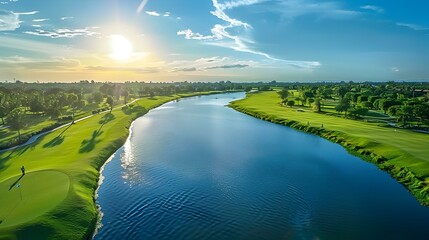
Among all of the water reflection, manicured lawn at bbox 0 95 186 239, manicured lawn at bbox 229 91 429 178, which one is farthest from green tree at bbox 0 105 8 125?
manicured lawn at bbox 229 91 429 178

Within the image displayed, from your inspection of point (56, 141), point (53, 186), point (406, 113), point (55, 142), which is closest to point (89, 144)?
point (55, 142)

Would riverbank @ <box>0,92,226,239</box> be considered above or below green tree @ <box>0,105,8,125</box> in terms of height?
below

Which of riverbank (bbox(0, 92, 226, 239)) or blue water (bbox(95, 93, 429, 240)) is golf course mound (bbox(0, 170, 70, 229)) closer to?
riverbank (bbox(0, 92, 226, 239))

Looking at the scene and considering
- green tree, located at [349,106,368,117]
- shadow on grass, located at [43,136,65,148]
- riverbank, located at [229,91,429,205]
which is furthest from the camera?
green tree, located at [349,106,368,117]

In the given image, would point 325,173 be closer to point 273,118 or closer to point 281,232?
point 281,232

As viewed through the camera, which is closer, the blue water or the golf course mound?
the golf course mound

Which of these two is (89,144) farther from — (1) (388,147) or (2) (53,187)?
(1) (388,147)

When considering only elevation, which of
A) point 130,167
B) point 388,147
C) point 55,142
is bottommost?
point 130,167
